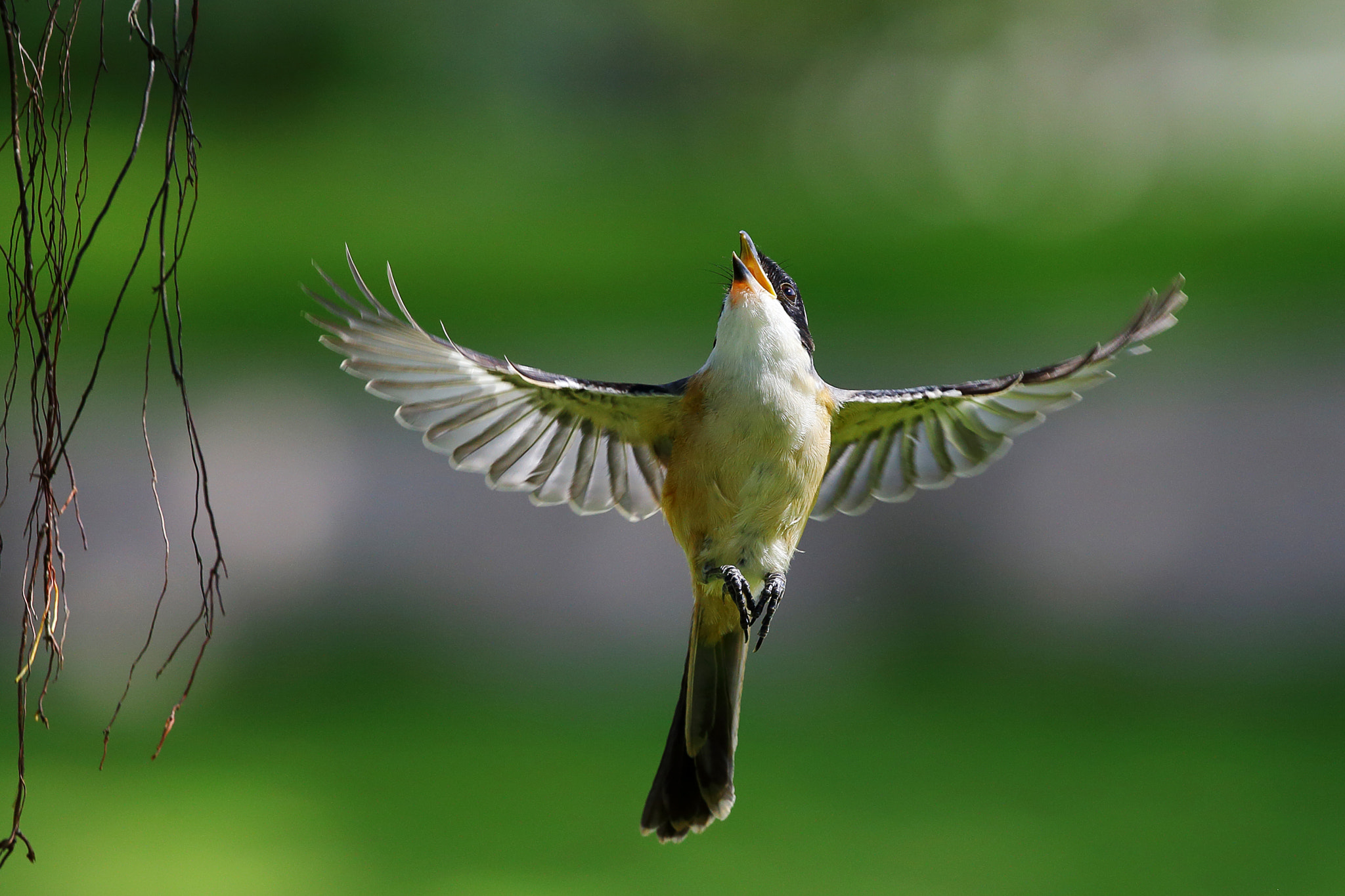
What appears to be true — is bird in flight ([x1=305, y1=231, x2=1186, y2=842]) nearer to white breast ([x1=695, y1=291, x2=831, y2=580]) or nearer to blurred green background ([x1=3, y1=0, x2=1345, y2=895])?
white breast ([x1=695, y1=291, x2=831, y2=580])

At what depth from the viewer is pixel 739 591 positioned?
2.03 metres

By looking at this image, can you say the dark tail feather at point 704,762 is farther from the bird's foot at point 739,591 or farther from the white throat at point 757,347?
the white throat at point 757,347

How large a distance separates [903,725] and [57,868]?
141 inches

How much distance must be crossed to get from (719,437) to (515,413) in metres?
0.38

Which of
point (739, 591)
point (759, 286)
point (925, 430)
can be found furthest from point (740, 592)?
point (925, 430)

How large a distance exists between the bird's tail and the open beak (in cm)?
59

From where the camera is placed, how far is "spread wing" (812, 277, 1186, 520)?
2168 mm

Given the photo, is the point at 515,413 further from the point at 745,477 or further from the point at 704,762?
the point at 704,762

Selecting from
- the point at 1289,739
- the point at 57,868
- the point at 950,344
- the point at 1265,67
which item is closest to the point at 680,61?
the point at 950,344

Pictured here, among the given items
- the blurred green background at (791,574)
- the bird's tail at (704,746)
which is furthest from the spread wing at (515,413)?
the blurred green background at (791,574)

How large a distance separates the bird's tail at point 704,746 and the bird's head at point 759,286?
0.55 meters

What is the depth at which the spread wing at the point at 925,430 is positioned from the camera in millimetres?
2168

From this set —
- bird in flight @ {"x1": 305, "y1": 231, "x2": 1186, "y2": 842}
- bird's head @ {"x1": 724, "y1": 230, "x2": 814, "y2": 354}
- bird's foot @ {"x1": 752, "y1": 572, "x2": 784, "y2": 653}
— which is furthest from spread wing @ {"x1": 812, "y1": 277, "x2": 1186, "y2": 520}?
bird's foot @ {"x1": 752, "y1": 572, "x2": 784, "y2": 653}

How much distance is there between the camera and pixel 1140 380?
5844 millimetres
